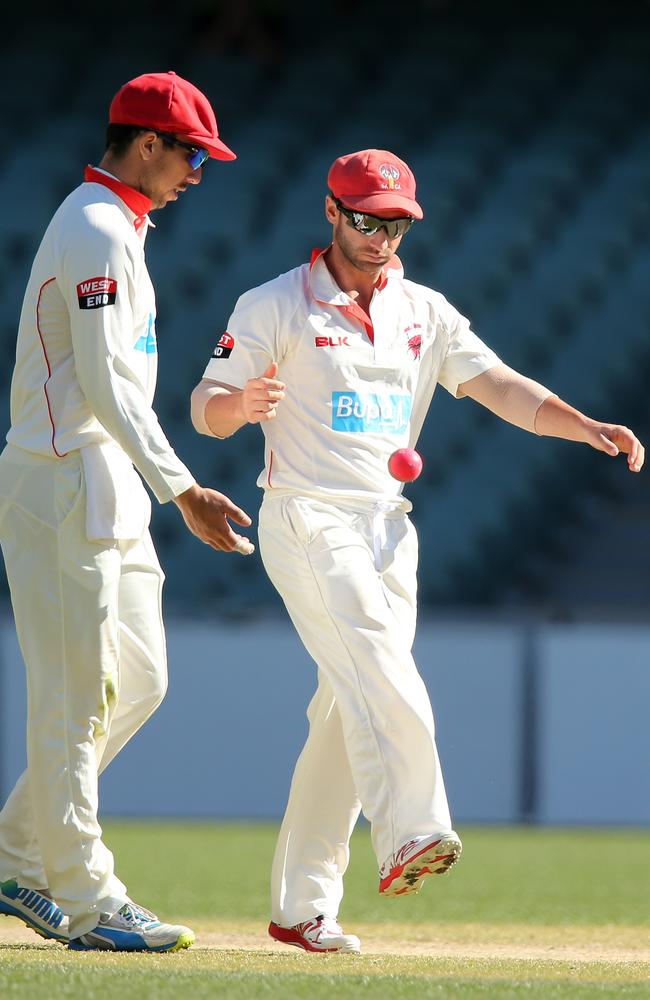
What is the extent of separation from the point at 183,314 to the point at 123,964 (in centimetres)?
1015

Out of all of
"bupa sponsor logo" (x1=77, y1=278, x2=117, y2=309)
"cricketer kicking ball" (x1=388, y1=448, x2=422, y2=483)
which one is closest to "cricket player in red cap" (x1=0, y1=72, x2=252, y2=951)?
"bupa sponsor logo" (x1=77, y1=278, x2=117, y2=309)

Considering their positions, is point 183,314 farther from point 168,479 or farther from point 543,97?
point 168,479

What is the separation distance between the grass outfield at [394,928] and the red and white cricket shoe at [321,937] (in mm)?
79

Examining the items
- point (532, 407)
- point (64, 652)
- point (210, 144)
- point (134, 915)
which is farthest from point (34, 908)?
point (210, 144)

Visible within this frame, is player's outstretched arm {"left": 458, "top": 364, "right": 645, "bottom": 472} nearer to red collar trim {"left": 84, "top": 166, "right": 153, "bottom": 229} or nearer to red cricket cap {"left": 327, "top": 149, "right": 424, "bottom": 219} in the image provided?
red cricket cap {"left": 327, "top": 149, "right": 424, "bottom": 219}

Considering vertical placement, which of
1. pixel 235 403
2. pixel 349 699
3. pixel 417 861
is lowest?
pixel 417 861

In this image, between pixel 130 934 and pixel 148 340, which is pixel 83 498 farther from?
pixel 130 934

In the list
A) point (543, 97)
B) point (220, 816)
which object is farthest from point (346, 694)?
point (543, 97)

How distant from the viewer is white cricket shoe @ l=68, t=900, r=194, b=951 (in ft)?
14.9

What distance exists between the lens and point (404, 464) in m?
4.90

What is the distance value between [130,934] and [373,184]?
2.08 m

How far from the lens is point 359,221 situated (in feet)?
16.3

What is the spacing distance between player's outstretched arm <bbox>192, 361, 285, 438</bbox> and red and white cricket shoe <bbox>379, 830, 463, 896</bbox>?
1144mm

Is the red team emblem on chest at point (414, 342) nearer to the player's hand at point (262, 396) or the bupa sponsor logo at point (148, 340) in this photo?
the player's hand at point (262, 396)
